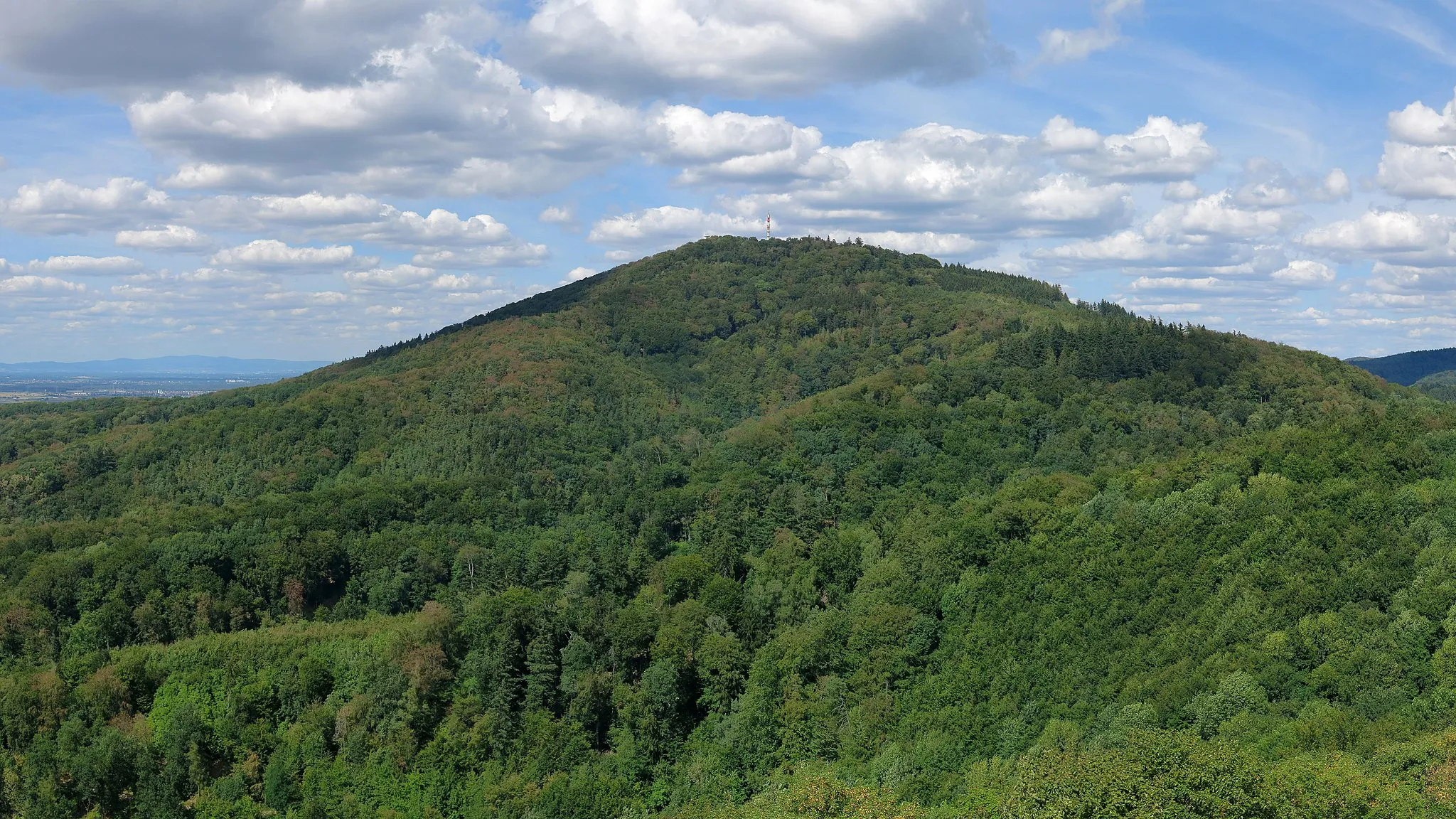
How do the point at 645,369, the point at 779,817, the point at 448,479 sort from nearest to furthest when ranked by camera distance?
the point at 779,817 < the point at 448,479 < the point at 645,369

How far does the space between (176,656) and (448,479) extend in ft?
181

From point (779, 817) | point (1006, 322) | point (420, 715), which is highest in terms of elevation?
point (1006, 322)

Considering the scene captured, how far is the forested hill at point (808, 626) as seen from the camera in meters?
51.9

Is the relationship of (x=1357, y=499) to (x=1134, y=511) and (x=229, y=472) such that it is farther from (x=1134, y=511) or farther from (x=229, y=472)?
(x=229, y=472)

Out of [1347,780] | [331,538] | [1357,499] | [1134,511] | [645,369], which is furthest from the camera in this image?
[645,369]

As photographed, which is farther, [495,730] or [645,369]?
[645,369]

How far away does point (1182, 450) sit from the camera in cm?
10831

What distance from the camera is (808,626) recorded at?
264ft

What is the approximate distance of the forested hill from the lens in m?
51.9

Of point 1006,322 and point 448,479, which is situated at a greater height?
point 1006,322

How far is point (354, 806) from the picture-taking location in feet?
224

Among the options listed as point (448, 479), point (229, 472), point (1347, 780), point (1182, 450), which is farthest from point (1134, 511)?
point (229, 472)

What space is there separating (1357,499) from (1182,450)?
41254 millimetres

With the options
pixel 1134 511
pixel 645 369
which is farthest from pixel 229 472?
pixel 1134 511
